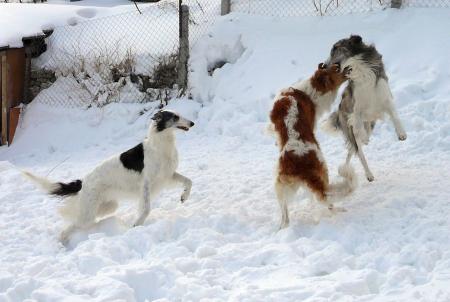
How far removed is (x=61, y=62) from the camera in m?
10.3

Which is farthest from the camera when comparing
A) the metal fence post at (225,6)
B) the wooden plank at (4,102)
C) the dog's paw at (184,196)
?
the metal fence post at (225,6)

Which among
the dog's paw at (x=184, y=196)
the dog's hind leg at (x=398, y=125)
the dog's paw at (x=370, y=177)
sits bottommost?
the dog's paw at (x=184, y=196)

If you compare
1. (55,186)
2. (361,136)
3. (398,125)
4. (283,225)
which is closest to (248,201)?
(283,225)

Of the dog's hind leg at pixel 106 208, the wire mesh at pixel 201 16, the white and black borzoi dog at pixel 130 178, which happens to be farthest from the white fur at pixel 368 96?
the wire mesh at pixel 201 16

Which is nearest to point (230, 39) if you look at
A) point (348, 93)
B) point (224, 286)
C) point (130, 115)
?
point (130, 115)

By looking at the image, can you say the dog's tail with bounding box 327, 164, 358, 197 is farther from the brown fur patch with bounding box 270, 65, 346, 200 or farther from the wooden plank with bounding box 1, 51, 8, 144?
the wooden plank with bounding box 1, 51, 8, 144

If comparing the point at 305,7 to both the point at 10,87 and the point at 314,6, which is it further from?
the point at 10,87

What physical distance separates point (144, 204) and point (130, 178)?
311 mm

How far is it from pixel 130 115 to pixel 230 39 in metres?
2.04

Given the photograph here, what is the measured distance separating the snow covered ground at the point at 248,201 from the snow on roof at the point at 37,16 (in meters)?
1.27

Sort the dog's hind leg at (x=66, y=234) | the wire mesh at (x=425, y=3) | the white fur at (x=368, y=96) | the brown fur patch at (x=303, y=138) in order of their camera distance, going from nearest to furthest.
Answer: the brown fur patch at (x=303, y=138), the dog's hind leg at (x=66, y=234), the white fur at (x=368, y=96), the wire mesh at (x=425, y=3)

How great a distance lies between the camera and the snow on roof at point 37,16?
32.8 feet

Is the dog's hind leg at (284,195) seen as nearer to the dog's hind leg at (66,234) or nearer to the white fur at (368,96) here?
the white fur at (368,96)

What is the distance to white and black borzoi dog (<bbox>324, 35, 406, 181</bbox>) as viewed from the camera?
19.0ft
